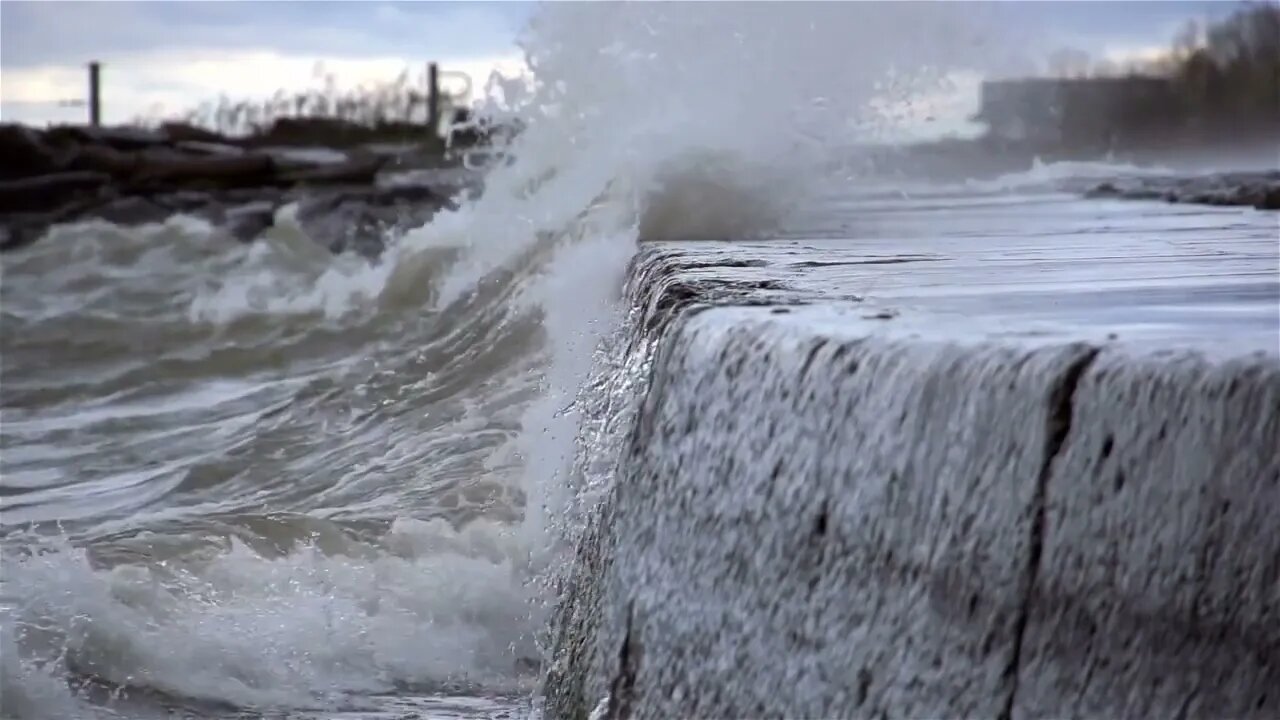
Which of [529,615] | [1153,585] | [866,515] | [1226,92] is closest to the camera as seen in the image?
[1153,585]

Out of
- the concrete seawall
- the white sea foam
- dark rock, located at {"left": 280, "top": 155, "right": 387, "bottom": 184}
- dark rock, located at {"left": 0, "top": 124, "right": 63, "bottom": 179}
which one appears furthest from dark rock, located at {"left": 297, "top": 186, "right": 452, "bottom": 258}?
the concrete seawall

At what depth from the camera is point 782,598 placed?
1.70 metres

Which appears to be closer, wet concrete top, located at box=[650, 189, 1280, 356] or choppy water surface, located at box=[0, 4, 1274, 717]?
wet concrete top, located at box=[650, 189, 1280, 356]

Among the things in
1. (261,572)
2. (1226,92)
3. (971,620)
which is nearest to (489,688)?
(261,572)

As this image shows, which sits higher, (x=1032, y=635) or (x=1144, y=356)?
(x=1144, y=356)

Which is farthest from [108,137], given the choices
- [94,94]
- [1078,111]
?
[1078,111]

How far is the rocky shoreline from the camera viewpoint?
17.5m

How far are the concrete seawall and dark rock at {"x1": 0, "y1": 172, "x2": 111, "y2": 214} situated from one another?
18.5m

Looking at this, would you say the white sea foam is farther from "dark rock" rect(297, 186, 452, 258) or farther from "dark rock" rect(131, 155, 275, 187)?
"dark rock" rect(131, 155, 275, 187)

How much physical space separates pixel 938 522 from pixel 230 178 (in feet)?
69.1

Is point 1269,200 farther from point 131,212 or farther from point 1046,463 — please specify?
point 131,212

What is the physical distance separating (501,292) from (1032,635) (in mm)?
6252

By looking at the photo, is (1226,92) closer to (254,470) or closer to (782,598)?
(254,470)

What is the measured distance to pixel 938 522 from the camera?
1.48 meters
